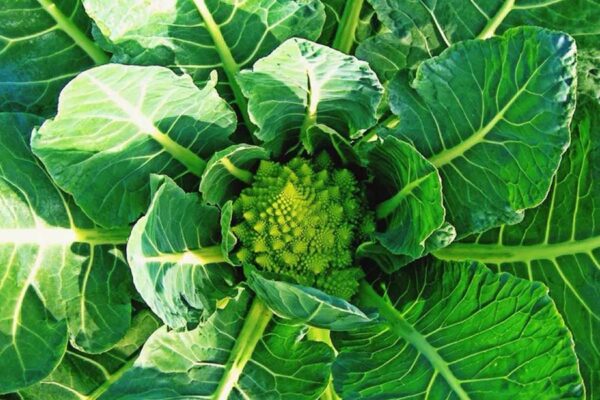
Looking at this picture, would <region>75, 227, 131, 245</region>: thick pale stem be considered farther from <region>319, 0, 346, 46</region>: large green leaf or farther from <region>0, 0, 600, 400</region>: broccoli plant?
<region>319, 0, 346, 46</region>: large green leaf

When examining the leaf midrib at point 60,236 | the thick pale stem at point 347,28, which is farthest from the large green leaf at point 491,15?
the leaf midrib at point 60,236

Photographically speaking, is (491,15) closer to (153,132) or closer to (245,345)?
(153,132)

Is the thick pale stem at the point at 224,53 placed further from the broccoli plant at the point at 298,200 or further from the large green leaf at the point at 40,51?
the large green leaf at the point at 40,51

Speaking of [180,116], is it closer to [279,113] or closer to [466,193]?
[279,113]

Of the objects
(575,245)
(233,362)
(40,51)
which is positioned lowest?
(233,362)

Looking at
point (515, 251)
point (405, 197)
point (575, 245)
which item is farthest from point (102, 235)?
point (575, 245)

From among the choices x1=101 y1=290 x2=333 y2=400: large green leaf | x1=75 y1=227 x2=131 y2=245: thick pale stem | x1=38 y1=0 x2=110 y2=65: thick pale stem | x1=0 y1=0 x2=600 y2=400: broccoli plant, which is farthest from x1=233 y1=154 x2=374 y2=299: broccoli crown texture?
x1=38 y1=0 x2=110 y2=65: thick pale stem
